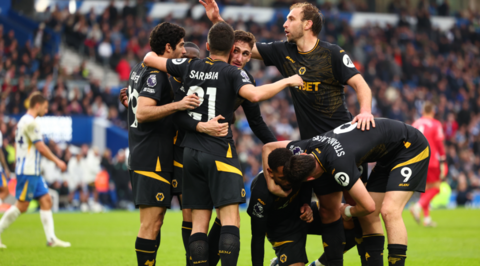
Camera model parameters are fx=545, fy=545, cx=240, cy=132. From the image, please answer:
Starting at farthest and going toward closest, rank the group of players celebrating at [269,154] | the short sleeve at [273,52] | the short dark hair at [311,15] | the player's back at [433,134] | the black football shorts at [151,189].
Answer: the player's back at [433,134] → the short sleeve at [273,52] → the short dark hair at [311,15] → the black football shorts at [151,189] → the group of players celebrating at [269,154]

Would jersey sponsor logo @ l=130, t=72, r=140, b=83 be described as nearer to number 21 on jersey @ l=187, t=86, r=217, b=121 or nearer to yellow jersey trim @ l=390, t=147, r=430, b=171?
number 21 on jersey @ l=187, t=86, r=217, b=121

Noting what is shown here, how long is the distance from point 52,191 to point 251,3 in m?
18.3

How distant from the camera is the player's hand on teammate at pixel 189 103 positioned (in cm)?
529

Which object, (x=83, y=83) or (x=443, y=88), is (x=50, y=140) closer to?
(x=83, y=83)

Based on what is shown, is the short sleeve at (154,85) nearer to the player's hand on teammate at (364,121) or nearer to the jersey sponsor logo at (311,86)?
the jersey sponsor logo at (311,86)

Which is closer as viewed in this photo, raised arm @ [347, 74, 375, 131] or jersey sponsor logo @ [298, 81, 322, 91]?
raised arm @ [347, 74, 375, 131]

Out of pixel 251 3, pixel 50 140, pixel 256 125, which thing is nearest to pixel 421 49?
pixel 251 3

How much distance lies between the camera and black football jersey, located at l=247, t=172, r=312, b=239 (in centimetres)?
564

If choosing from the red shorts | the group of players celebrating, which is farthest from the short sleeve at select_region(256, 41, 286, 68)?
the red shorts

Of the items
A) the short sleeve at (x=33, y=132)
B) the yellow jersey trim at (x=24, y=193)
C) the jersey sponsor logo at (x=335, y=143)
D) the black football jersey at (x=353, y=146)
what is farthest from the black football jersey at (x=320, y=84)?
the yellow jersey trim at (x=24, y=193)

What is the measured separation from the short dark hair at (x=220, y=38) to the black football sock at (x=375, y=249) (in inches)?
102

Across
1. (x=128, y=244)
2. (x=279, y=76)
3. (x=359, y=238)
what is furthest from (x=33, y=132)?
(x=279, y=76)

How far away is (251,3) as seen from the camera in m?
33.0

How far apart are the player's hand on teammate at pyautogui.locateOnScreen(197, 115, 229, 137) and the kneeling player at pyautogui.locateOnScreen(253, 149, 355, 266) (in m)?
0.56
